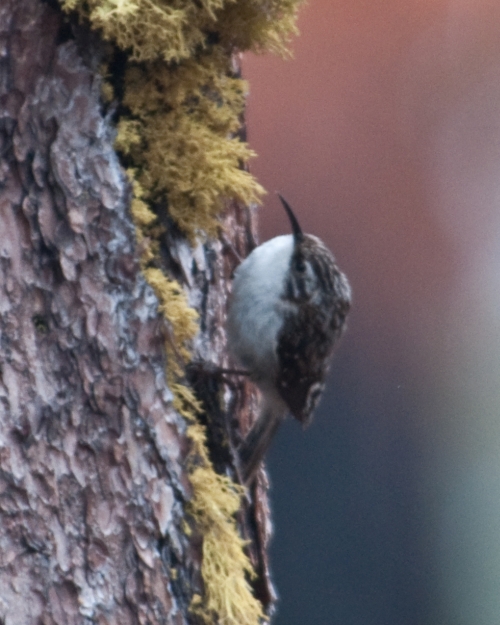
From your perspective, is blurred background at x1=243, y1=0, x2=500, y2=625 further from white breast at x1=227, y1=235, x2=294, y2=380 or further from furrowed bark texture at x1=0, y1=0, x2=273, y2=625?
furrowed bark texture at x1=0, y1=0, x2=273, y2=625

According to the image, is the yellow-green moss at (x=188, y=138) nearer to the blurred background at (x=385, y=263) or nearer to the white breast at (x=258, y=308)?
the white breast at (x=258, y=308)

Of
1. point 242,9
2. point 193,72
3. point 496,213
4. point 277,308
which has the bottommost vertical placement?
point 277,308

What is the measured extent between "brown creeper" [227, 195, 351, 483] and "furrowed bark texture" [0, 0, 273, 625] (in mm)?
476

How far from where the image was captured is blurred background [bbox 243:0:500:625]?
9.27 feet

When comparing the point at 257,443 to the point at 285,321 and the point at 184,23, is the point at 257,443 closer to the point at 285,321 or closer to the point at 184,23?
the point at 285,321

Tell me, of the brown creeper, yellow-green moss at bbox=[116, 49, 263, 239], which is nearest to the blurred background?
the brown creeper

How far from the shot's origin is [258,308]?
1.89 m

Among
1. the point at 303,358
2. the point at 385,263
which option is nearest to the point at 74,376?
the point at 303,358

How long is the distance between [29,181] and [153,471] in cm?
54

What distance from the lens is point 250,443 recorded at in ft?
5.90

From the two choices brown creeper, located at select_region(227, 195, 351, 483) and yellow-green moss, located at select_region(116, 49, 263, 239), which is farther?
brown creeper, located at select_region(227, 195, 351, 483)

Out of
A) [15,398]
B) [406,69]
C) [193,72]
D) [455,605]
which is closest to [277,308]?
[193,72]

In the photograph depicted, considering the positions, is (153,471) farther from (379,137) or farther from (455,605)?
(455,605)

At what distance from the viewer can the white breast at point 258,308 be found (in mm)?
1868
